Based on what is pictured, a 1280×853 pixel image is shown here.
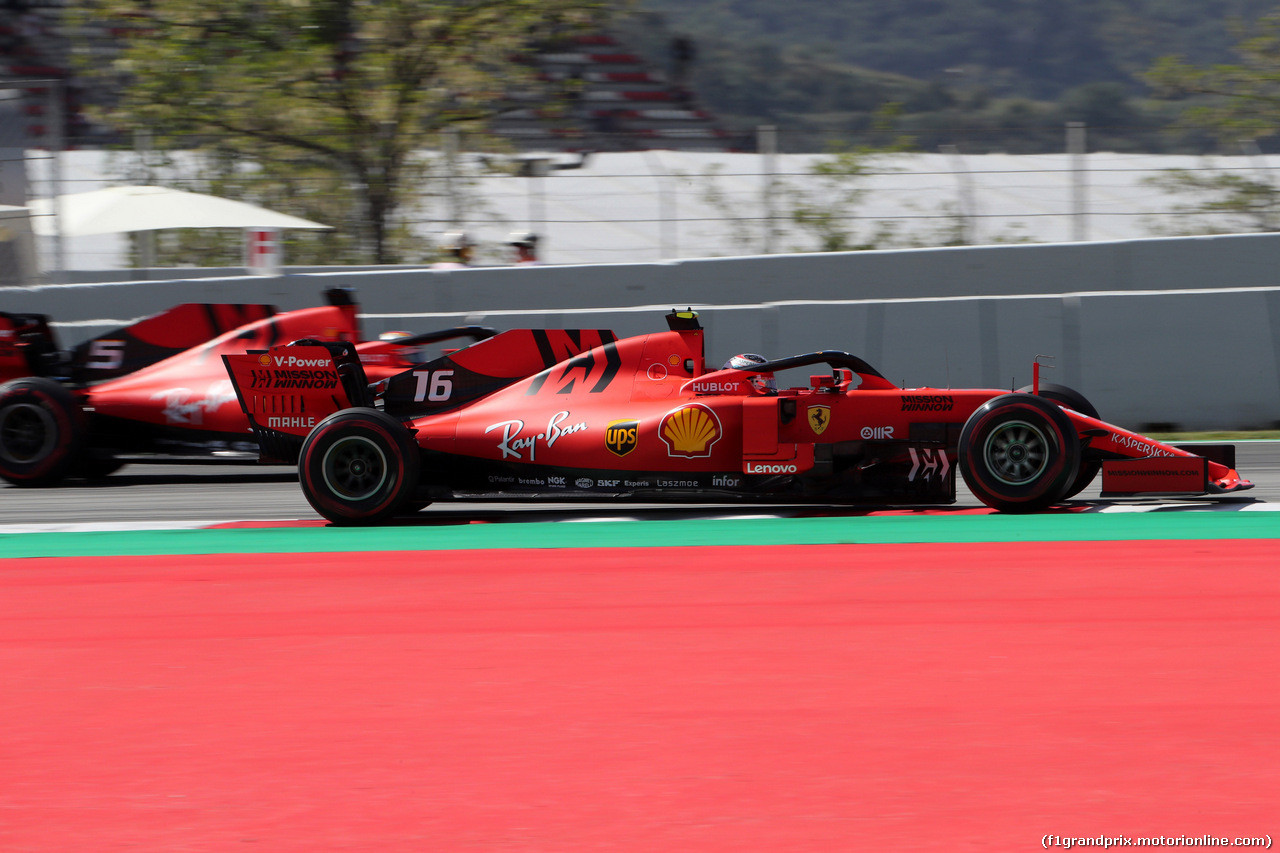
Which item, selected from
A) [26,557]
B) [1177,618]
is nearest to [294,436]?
[26,557]

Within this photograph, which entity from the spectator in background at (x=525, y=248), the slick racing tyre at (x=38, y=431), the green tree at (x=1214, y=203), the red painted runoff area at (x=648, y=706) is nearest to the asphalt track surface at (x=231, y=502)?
the slick racing tyre at (x=38, y=431)

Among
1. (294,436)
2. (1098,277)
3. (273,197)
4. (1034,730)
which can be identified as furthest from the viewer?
(273,197)

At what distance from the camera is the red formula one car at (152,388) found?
900 centimetres

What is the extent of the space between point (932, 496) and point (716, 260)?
6552mm

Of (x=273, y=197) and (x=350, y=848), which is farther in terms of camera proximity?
(x=273, y=197)

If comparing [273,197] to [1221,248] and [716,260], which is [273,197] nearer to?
[716,260]

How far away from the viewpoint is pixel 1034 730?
371 centimetres

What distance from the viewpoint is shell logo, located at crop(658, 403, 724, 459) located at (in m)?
7.19

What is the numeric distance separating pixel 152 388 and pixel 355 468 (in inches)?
102

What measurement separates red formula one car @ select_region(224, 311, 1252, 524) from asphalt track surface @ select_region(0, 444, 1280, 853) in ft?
1.42

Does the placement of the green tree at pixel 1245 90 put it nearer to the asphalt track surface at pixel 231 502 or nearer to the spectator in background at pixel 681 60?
the asphalt track surface at pixel 231 502

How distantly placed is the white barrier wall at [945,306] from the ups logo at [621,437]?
13.1 ft

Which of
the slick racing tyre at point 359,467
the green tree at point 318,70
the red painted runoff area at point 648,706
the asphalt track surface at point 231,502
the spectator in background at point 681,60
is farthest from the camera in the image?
the spectator in background at point 681,60

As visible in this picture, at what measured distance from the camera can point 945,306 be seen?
11.4 meters
